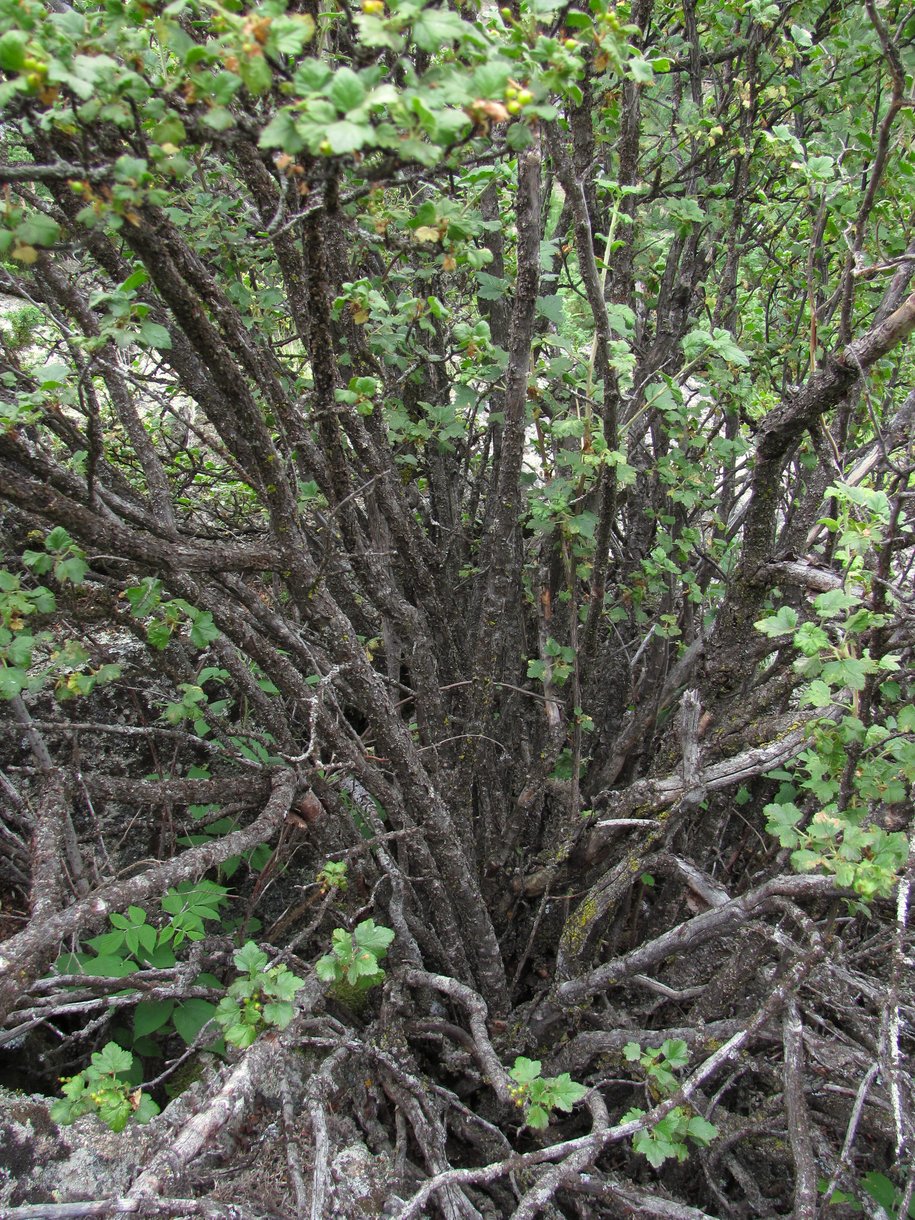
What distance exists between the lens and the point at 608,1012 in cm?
244

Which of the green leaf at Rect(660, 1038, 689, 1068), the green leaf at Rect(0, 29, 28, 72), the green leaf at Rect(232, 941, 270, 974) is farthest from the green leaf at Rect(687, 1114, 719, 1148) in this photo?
the green leaf at Rect(0, 29, 28, 72)

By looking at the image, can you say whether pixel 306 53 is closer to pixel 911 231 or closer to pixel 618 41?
pixel 618 41

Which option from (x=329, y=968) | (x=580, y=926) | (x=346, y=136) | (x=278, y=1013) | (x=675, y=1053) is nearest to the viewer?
(x=346, y=136)

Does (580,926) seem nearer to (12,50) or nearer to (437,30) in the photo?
(437,30)

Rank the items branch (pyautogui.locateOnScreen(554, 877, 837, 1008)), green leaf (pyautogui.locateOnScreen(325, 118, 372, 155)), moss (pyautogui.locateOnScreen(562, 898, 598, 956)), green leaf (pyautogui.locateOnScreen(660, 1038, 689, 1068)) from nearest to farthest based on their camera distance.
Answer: green leaf (pyautogui.locateOnScreen(325, 118, 372, 155))
branch (pyautogui.locateOnScreen(554, 877, 837, 1008))
green leaf (pyautogui.locateOnScreen(660, 1038, 689, 1068))
moss (pyautogui.locateOnScreen(562, 898, 598, 956))

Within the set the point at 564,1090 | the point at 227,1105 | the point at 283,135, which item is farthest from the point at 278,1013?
the point at 283,135

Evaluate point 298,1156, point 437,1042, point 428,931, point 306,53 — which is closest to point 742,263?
point 306,53

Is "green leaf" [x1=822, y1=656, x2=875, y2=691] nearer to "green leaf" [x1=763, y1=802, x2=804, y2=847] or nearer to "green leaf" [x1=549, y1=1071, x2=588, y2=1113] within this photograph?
"green leaf" [x1=763, y1=802, x2=804, y2=847]

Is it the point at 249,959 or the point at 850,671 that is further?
the point at 249,959

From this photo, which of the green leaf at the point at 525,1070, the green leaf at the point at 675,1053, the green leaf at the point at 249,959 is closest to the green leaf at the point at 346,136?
the green leaf at the point at 249,959

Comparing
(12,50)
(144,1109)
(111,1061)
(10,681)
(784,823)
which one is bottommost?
(144,1109)

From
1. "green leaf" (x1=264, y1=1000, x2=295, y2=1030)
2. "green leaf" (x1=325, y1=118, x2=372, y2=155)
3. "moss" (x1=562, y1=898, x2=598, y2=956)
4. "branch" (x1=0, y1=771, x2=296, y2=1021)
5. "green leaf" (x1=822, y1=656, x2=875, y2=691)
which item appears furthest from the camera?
"moss" (x1=562, y1=898, x2=598, y2=956)

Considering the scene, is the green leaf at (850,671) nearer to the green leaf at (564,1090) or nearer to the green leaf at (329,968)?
the green leaf at (564,1090)

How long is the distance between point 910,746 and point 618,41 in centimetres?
138
